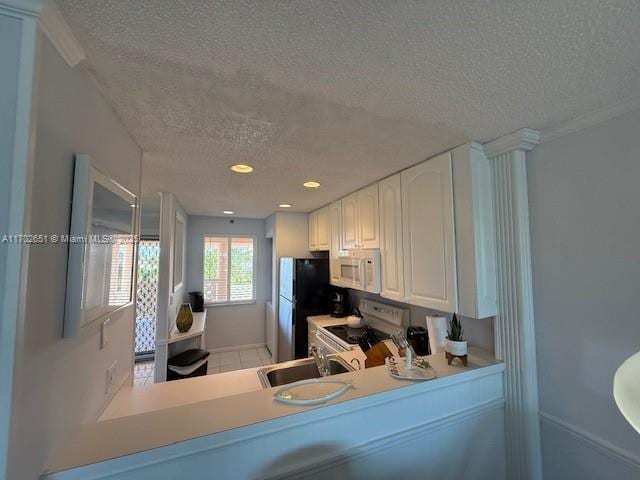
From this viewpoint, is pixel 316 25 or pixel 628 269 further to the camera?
pixel 628 269

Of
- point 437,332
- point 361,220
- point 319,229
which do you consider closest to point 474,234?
point 437,332

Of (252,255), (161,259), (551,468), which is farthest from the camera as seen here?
(252,255)

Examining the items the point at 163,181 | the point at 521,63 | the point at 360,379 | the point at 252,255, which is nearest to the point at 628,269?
the point at 521,63

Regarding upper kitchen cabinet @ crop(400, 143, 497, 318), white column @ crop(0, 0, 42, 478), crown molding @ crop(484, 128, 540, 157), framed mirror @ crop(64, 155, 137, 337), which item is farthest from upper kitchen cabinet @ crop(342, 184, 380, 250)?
white column @ crop(0, 0, 42, 478)

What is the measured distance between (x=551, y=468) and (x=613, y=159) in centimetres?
150

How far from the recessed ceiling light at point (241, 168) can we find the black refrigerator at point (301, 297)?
157 cm

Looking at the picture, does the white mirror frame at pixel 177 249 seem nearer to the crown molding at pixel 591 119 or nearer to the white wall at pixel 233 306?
the white wall at pixel 233 306

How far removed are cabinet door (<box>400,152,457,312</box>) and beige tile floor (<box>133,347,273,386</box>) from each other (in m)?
3.00

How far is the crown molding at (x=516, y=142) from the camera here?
131 centimetres

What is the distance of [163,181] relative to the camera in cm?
214

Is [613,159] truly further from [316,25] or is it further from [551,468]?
[551,468]

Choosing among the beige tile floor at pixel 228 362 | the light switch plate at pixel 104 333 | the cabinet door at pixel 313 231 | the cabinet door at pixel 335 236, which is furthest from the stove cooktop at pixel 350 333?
the light switch plate at pixel 104 333

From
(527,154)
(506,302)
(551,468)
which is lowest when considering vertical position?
(551,468)

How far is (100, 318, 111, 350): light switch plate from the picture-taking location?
1.08m
